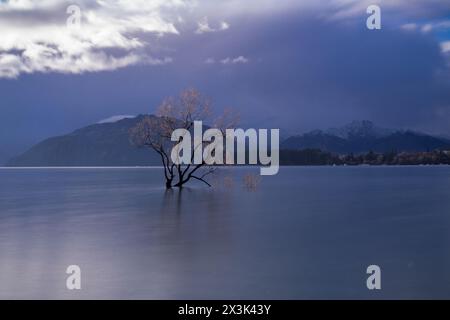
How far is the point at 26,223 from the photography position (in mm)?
24625

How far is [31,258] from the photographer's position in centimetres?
1508

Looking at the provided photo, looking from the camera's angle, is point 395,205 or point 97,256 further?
point 395,205

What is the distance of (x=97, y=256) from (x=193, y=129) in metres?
A: 28.6
